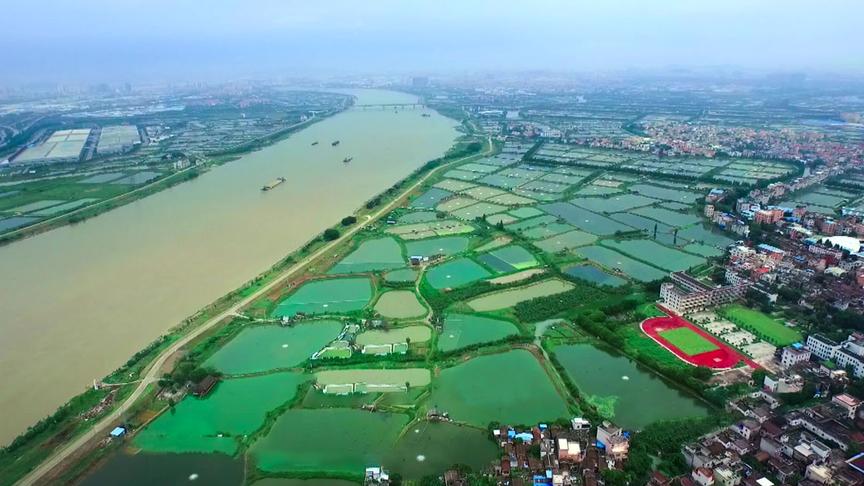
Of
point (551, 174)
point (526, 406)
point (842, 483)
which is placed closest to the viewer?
point (842, 483)

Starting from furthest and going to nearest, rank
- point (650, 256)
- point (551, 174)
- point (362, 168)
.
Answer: point (362, 168) → point (551, 174) → point (650, 256)

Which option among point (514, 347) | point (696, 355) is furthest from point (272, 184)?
point (696, 355)

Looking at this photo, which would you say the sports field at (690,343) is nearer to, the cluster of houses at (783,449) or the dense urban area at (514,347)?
the dense urban area at (514,347)

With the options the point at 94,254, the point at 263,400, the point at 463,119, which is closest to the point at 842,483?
the point at 263,400

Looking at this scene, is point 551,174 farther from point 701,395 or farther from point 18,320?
point 18,320

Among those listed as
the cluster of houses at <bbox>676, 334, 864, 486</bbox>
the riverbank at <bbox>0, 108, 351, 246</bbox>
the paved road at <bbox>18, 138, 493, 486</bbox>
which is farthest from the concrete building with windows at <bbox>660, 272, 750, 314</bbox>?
the riverbank at <bbox>0, 108, 351, 246</bbox>

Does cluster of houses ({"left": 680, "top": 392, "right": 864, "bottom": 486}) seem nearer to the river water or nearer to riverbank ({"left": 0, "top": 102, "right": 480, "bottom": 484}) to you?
Result: riverbank ({"left": 0, "top": 102, "right": 480, "bottom": 484})

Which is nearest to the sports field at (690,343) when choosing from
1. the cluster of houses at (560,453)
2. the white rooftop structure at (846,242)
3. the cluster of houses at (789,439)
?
the cluster of houses at (789,439)
